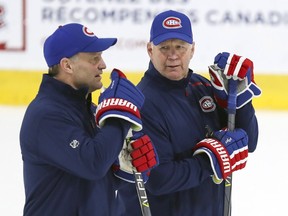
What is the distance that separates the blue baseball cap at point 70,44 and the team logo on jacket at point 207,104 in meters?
0.49

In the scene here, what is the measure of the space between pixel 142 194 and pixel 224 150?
31 cm

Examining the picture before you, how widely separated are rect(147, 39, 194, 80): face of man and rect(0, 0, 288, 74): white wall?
12.2 ft

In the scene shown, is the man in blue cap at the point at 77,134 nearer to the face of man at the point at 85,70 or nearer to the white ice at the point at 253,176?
the face of man at the point at 85,70

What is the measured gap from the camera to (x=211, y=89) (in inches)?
108

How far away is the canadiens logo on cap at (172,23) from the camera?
103 inches

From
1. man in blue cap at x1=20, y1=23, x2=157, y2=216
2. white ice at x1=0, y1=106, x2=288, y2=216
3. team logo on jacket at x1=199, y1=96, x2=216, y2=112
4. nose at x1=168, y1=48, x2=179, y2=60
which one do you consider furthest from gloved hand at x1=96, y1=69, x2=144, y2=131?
white ice at x1=0, y1=106, x2=288, y2=216

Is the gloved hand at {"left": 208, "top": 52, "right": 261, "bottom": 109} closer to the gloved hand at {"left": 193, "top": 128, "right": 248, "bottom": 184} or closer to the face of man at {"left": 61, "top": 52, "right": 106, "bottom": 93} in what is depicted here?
the gloved hand at {"left": 193, "top": 128, "right": 248, "bottom": 184}

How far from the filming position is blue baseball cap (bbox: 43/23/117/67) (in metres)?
2.31

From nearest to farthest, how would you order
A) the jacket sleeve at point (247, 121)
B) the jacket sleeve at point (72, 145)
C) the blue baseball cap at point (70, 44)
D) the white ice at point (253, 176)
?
the jacket sleeve at point (72, 145)
the blue baseball cap at point (70, 44)
the jacket sleeve at point (247, 121)
the white ice at point (253, 176)

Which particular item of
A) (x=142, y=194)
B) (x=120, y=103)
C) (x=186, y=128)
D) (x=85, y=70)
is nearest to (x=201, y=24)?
(x=186, y=128)

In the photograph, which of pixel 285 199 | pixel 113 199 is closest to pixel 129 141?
pixel 113 199

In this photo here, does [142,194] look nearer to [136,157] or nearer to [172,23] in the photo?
[136,157]

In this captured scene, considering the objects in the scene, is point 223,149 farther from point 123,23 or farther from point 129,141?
point 123,23

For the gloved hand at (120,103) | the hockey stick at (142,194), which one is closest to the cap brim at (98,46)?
the gloved hand at (120,103)
